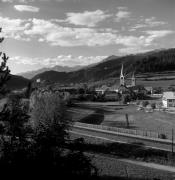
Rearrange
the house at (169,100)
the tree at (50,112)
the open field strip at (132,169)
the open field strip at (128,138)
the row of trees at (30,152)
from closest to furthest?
the row of trees at (30,152)
the open field strip at (132,169)
the tree at (50,112)
the open field strip at (128,138)
the house at (169,100)

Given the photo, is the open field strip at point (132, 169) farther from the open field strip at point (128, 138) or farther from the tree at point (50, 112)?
the open field strip at point (128, 138)

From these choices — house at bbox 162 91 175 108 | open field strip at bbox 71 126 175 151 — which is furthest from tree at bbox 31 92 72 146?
house at bbox 162 91 175 108

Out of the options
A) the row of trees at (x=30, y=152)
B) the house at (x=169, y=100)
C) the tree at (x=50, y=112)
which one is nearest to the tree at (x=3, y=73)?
the row of trees at (x=30, y=152)

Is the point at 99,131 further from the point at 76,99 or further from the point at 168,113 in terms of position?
the point at 76,99

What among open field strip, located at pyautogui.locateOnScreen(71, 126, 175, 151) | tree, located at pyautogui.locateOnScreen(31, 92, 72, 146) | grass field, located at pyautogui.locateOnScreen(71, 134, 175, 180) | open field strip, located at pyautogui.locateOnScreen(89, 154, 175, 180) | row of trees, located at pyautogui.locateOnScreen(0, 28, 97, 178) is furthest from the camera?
open field strip, located at pyautogui.locateOnScreen(71, 126, 175, 151)

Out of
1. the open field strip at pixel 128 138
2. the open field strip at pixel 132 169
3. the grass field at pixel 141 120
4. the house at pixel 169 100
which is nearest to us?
the open field strip at pixel 132 169

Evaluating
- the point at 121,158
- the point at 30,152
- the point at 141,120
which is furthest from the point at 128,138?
the point at 30,152

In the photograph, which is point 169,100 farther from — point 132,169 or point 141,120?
point 132,169

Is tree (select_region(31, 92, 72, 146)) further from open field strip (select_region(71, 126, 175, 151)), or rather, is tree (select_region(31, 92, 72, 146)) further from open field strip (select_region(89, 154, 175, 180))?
open field strip (select_region(71, 126, 175, 151))

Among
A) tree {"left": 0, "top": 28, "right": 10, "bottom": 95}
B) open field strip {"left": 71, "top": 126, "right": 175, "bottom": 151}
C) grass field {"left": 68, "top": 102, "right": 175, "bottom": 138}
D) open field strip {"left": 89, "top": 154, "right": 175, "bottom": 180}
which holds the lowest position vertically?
open field strip {"left": 89, "top": 154, "right": 175, "bottom": 180}

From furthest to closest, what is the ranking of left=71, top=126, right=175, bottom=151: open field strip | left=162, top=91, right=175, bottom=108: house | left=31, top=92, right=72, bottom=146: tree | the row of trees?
left=162, top=91, right=175, bottom=108: house < left=71, top=126, right=175, bottom=151: open field strip < left=31, top=92, right=72, bottom=146: tree < the row of trees

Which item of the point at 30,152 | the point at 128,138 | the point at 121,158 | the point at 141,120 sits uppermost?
the point at 30,152

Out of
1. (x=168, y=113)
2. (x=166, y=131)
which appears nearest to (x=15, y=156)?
(x=166, y=131)

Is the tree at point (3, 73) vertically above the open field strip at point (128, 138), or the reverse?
the tree at point (3, 73)
